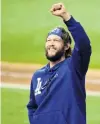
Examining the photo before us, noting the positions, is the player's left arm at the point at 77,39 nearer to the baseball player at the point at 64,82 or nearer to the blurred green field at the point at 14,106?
the baseball player at the point at 64,82

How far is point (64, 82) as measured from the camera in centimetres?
215

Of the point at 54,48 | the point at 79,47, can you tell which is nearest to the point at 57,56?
the point at 54,48

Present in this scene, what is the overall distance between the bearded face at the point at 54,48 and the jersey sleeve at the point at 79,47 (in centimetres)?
10

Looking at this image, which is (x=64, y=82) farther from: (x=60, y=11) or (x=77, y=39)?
(x=60, y=11)

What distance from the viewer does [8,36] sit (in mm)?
3311

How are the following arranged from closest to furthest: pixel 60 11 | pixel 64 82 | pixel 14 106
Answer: pixel 60 11
pixel 64 82
pixel 14 106

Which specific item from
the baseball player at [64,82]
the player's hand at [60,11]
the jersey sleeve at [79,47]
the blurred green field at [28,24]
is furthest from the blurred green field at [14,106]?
the player's hand at [60,11]

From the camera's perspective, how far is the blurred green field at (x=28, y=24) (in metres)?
3.16

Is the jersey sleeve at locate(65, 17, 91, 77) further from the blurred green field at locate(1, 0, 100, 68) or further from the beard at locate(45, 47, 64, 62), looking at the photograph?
the blurred green field at locate(1, 0, 100, 68)

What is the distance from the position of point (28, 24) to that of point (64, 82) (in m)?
1.18

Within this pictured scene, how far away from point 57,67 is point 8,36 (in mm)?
1160

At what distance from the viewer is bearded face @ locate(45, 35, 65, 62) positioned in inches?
87.0

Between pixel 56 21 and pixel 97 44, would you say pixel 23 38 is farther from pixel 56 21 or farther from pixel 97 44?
pixel 97 44

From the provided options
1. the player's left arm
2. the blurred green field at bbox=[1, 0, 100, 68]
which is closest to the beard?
the player's left arm
